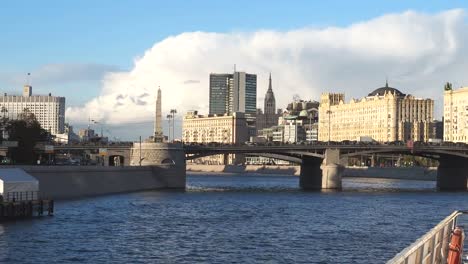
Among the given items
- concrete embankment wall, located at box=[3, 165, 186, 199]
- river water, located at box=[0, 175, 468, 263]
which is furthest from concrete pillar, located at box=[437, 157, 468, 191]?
river water, located at box=[0, 175, 468, 263]

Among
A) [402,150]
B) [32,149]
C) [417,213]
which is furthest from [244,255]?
[402,150]

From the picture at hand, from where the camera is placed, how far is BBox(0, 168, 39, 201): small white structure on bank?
226ft

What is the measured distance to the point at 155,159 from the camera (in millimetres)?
140500

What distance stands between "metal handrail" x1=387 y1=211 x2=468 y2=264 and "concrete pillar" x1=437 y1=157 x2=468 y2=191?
13591cm

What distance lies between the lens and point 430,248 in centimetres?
1681

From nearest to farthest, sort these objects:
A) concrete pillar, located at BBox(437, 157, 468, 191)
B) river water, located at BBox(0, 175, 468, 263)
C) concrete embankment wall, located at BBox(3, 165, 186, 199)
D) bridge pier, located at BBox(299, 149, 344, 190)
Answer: river water, located at BBox(0, 175, 468, 263) < concrete embankment wall, located at BBox(3, 165, 186, 199) < bridge pier, located at BBox(299, 149, 344, 190) < concrete pillar, located at BBox(437, 157, 468, 191)

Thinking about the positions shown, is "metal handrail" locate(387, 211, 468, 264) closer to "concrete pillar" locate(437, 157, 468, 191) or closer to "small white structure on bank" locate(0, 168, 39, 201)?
"small white structure on bank" locate(0, 168, 39, 201)

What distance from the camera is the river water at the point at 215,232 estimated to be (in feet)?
150

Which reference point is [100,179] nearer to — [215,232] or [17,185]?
[17,185]

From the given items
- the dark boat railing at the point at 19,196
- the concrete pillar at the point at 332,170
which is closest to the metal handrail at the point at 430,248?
the dark boat railing at the point at 19,196

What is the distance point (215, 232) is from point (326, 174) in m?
86.9

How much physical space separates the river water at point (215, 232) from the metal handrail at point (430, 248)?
24.4 m

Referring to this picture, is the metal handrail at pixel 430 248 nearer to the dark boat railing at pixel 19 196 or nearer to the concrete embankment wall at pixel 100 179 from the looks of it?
the dark boat railing at pixel 19 196

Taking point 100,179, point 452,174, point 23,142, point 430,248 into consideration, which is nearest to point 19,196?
point 100,179
